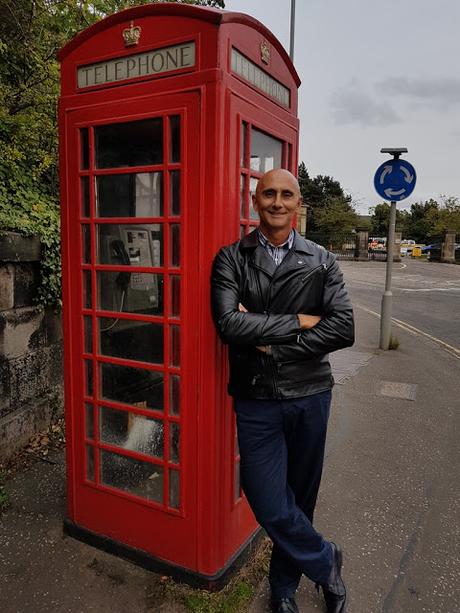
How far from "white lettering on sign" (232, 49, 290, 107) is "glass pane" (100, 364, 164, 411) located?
5.22 ft

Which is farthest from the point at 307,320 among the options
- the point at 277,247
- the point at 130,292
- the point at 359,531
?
the point at 359,531

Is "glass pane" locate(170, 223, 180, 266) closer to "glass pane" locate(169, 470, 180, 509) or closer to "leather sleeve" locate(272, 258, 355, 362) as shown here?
"leather sleeve" locate(272, 258, 355, 362)

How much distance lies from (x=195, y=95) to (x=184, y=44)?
25 centimetres

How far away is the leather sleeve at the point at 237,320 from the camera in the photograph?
2.03m

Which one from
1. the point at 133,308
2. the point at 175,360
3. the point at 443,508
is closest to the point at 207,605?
the point at 175,360

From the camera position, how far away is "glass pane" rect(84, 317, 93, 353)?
8.61 ft

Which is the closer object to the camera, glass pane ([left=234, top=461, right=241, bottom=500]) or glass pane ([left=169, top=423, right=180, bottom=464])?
glass pane ([left=169, top=423, right=180, bottom=464])

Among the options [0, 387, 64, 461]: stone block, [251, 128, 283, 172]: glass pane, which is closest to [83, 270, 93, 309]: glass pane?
[251, 128, 283, 172]: glass pane

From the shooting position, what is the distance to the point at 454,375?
21.7 ft

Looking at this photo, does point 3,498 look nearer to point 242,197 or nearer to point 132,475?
point 132,475

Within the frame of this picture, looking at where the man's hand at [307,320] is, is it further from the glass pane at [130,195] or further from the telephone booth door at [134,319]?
the glass pane at [130,195]

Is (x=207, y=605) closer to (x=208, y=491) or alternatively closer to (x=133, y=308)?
(x=208, y=491)

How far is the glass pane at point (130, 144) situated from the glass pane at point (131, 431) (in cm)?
137

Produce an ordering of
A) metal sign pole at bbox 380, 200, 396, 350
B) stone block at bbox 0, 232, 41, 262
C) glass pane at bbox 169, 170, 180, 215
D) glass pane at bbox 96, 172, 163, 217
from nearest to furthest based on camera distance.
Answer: glass pane at bbox 169, 170, 180, 215 < glass pane at bbox 96, 172, 163, 217 < stone block at bbox 0, 232, 41, 262 < metal sign pole at bbox 380, 200, 396, 350
